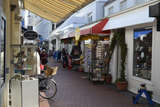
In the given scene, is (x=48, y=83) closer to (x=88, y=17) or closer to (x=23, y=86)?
(x=23, y=86)

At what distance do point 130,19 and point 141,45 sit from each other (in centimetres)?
109

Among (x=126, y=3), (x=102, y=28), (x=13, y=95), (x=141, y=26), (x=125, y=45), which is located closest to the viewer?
(x=13, y=95)

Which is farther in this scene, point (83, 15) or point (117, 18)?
point (83, 15)

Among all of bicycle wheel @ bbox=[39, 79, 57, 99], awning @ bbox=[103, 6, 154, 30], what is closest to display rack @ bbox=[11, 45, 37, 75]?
bicycle wheel @ bbox=[39, 79, 57, 99]

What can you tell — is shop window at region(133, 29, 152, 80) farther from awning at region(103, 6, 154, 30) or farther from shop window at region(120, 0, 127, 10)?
shop window at region(120, 0, 127, 10)

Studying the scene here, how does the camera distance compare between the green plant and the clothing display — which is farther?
the green plant

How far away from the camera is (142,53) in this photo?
25.4ft

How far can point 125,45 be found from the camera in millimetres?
8422

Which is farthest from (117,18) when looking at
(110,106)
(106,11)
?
(106,11)

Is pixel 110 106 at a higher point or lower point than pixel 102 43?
lower

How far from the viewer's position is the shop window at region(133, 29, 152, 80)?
733 cm

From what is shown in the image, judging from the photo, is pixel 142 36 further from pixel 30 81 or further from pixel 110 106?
pixel 30 81

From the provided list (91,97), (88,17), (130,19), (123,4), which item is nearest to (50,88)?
(91,97)

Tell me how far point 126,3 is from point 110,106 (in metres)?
10.2
